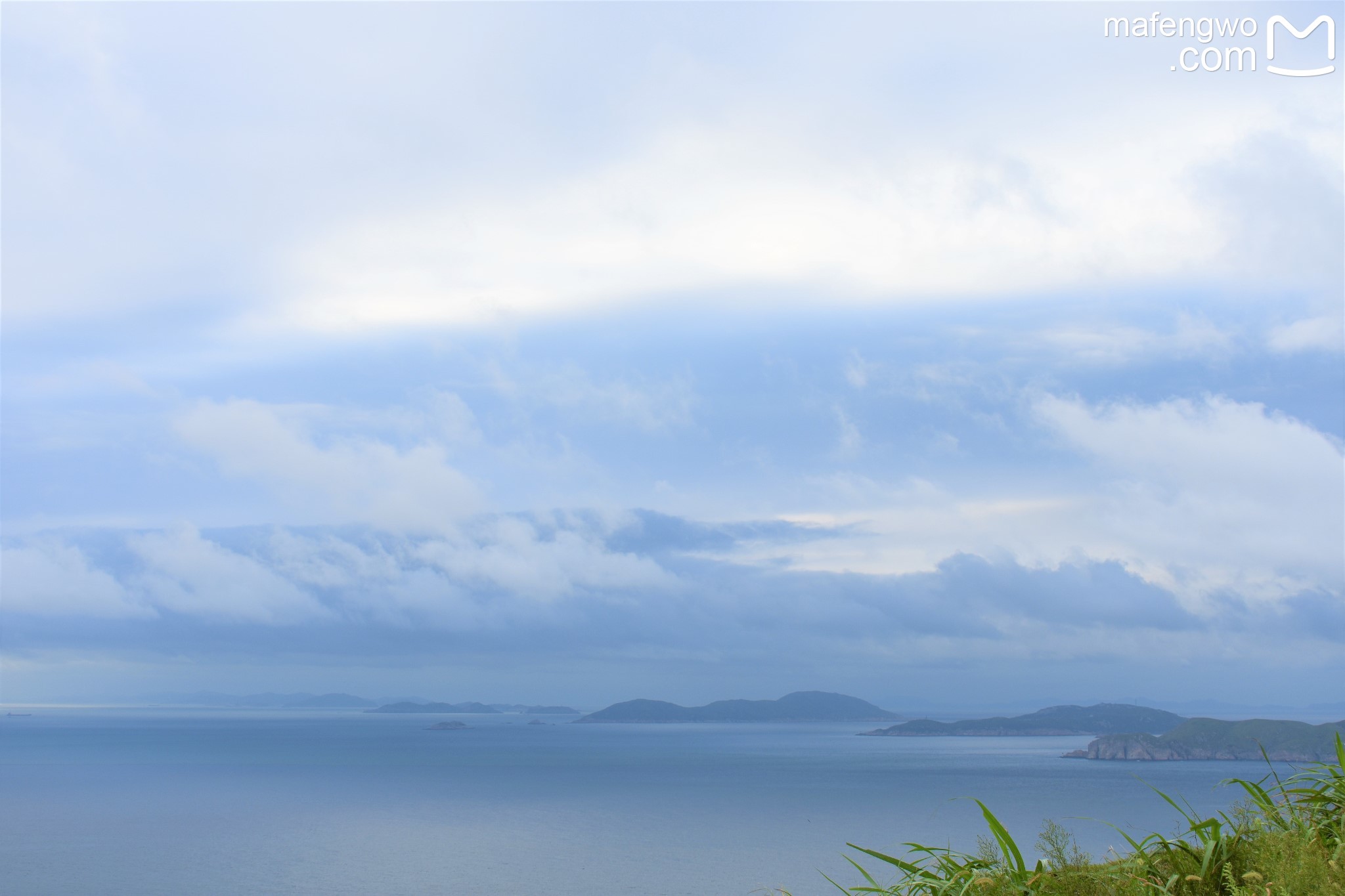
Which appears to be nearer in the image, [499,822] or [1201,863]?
[1201,863]

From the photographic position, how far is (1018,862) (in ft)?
27.7

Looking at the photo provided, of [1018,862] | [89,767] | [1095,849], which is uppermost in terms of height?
[1018,862]

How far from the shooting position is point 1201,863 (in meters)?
8.05

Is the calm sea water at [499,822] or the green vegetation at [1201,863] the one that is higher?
the green vegetation at [1201,863]

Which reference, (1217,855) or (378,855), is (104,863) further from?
(1217,855)

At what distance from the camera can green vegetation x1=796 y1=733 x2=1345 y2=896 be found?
7.39 m

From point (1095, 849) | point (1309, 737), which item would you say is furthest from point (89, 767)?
point (1309, 737)

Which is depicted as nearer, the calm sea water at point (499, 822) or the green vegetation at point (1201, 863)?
the green vegetation at point (1201, 863)

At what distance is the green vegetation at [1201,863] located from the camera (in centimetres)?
739

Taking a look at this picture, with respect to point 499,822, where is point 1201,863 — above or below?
above

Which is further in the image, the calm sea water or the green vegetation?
the calm sea water

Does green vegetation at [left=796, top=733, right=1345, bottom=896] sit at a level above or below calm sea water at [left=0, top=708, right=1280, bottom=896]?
above

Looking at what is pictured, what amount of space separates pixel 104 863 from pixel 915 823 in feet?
243

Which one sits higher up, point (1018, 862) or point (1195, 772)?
point (1018, 862)
